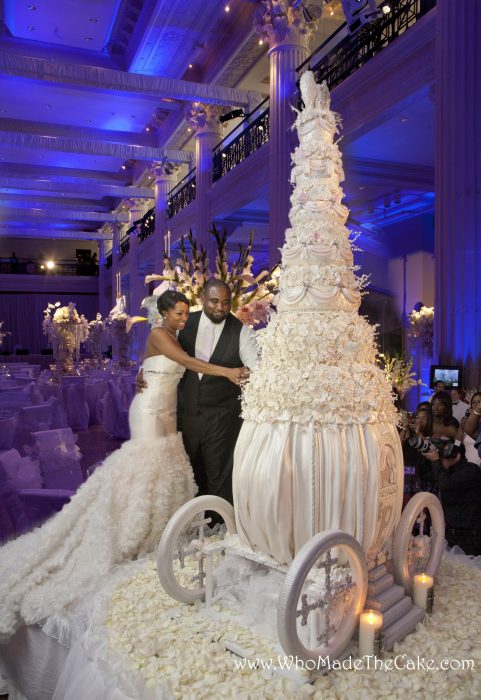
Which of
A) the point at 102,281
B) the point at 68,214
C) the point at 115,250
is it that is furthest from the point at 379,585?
the point at 102,281

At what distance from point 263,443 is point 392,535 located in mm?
733

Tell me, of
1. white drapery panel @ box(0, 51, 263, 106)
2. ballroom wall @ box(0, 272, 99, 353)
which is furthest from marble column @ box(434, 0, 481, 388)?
ballroom wall @ box(0, 272, 99, 353)

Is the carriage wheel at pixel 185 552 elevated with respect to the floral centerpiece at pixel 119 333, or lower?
lower

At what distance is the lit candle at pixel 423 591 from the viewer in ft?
8.20

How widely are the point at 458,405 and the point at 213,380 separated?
11.3 ft

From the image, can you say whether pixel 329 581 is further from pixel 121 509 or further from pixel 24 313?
pixel 24 313

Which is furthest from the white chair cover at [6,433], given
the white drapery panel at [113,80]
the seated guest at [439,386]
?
the white drapery panel at [113,80]

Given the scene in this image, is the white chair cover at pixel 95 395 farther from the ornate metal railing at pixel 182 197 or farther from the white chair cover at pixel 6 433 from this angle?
the ornate metal railing at pixel 182 197

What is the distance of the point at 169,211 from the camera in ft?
64.2

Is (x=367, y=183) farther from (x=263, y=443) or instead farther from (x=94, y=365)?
(x=263, y=443)

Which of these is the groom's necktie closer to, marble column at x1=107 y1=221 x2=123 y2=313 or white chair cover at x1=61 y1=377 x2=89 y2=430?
white chair cover at x1=61 y1=377 x2=89 y2=430

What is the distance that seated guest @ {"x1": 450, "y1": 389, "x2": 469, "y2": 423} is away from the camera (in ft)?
18.7

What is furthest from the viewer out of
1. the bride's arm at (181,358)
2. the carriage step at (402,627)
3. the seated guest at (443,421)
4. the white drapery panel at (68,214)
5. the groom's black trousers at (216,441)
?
the white drapery panel at (68,214)

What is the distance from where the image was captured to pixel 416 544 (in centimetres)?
266
